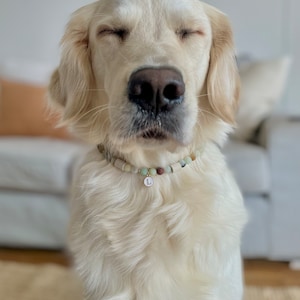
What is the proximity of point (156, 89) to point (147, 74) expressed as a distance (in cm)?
3

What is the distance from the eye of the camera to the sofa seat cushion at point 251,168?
2.29 meters

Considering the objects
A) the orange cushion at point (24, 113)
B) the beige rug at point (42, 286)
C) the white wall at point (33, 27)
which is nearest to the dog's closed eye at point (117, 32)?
the beige rug at point (42, 286)

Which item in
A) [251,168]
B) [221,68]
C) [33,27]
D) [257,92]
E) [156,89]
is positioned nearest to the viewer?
[156,89]

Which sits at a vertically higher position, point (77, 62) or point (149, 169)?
point (77, 62)

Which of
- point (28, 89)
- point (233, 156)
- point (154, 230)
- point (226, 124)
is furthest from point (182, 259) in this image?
point (28, 89)

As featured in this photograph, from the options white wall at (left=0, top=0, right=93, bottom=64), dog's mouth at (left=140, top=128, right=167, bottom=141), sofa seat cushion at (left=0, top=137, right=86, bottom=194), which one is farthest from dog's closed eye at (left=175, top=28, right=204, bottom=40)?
white wall at (left=0, top=0, right=93, bottom=64)

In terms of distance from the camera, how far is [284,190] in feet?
7.63

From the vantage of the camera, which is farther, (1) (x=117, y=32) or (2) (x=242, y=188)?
(2) (x=242, y=188)

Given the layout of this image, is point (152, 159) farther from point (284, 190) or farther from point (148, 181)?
point (284, 190)

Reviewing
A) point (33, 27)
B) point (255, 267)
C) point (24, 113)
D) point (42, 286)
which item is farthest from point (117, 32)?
point (33, 27)

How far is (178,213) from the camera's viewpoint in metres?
1.15

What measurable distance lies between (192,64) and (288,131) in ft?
4.03

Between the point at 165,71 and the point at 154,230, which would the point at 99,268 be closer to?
the point at 154,230

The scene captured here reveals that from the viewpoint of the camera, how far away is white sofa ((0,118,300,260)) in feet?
7.55
